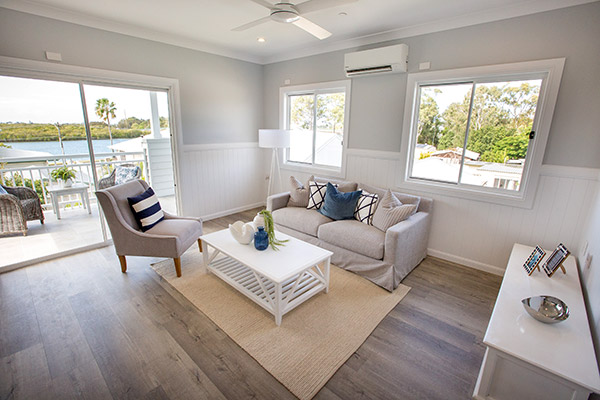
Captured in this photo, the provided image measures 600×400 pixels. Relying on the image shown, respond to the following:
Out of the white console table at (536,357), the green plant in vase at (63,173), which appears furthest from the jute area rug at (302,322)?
the green plant in vase at (63,173)

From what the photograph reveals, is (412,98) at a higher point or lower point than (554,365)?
higher

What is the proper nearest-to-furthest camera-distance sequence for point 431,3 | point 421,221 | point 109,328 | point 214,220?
point 109,328
point 431,3
point 421,221
point 214,220

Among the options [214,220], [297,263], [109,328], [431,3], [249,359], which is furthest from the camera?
[214,220]

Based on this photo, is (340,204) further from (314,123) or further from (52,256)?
(52,256)

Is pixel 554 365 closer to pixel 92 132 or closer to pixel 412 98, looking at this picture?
pixel 412 98

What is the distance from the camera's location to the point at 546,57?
243cm

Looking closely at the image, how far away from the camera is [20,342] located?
195 cm

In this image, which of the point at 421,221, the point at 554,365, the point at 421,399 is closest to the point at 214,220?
the point at 421,221

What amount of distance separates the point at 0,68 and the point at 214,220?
294 cm

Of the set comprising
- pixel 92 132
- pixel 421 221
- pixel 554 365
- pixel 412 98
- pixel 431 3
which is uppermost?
pixel 431 3

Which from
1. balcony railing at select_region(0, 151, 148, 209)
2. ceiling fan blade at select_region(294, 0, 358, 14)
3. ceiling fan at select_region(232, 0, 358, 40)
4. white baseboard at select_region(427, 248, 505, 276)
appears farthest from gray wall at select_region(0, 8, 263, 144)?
white baseboard at select_region(427, 248, 505, 276)

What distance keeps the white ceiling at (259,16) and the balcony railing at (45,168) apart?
154 centimetres

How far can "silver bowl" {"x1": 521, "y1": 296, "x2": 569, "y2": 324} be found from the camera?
155 cm

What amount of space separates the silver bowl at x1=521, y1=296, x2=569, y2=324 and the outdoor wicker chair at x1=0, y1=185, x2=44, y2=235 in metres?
4.97
